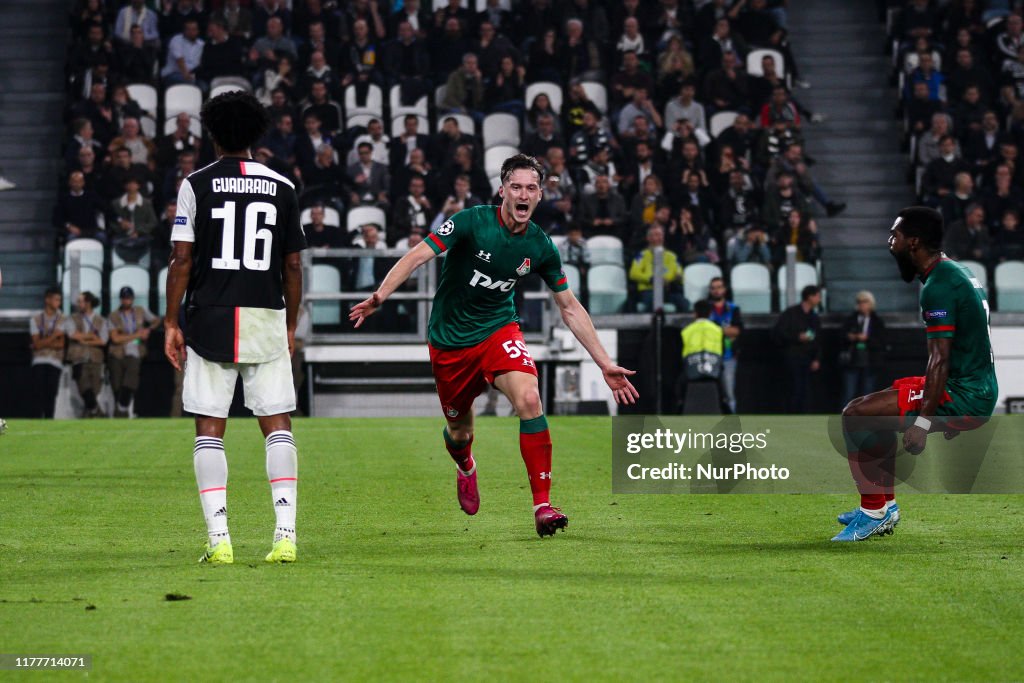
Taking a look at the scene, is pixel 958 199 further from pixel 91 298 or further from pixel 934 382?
pixel 934 382

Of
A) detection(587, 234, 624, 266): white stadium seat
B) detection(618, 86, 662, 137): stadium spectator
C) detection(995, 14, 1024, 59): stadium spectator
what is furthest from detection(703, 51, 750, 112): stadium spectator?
detection(995, 14, 1024, 59): stadium spectator

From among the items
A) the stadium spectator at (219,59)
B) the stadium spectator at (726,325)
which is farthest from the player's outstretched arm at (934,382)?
the stadium spectator at (219,59)

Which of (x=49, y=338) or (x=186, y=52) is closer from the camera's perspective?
(x=49, y=338)

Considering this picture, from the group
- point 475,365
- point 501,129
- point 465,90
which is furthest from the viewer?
point 465,90

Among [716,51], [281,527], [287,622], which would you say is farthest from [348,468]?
[716,51]

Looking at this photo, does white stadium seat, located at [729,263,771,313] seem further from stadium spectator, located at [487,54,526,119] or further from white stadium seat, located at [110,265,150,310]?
white stadium seat, located at [110,265,150,310]

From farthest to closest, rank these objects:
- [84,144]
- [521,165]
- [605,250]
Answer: [84,144] → [605,250] → [521,165]

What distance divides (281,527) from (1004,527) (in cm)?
420

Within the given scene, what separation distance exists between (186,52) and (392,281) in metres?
19.5

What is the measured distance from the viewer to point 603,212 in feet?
75.7

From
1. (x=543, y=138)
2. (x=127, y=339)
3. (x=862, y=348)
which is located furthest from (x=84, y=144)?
(x=862, y=348)

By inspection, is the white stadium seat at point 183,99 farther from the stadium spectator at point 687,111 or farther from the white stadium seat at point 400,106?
the stadium spectator at point 687,111

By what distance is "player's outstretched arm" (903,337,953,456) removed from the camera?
7.60m

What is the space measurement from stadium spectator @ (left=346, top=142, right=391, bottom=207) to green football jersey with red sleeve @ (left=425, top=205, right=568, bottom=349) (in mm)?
14672
